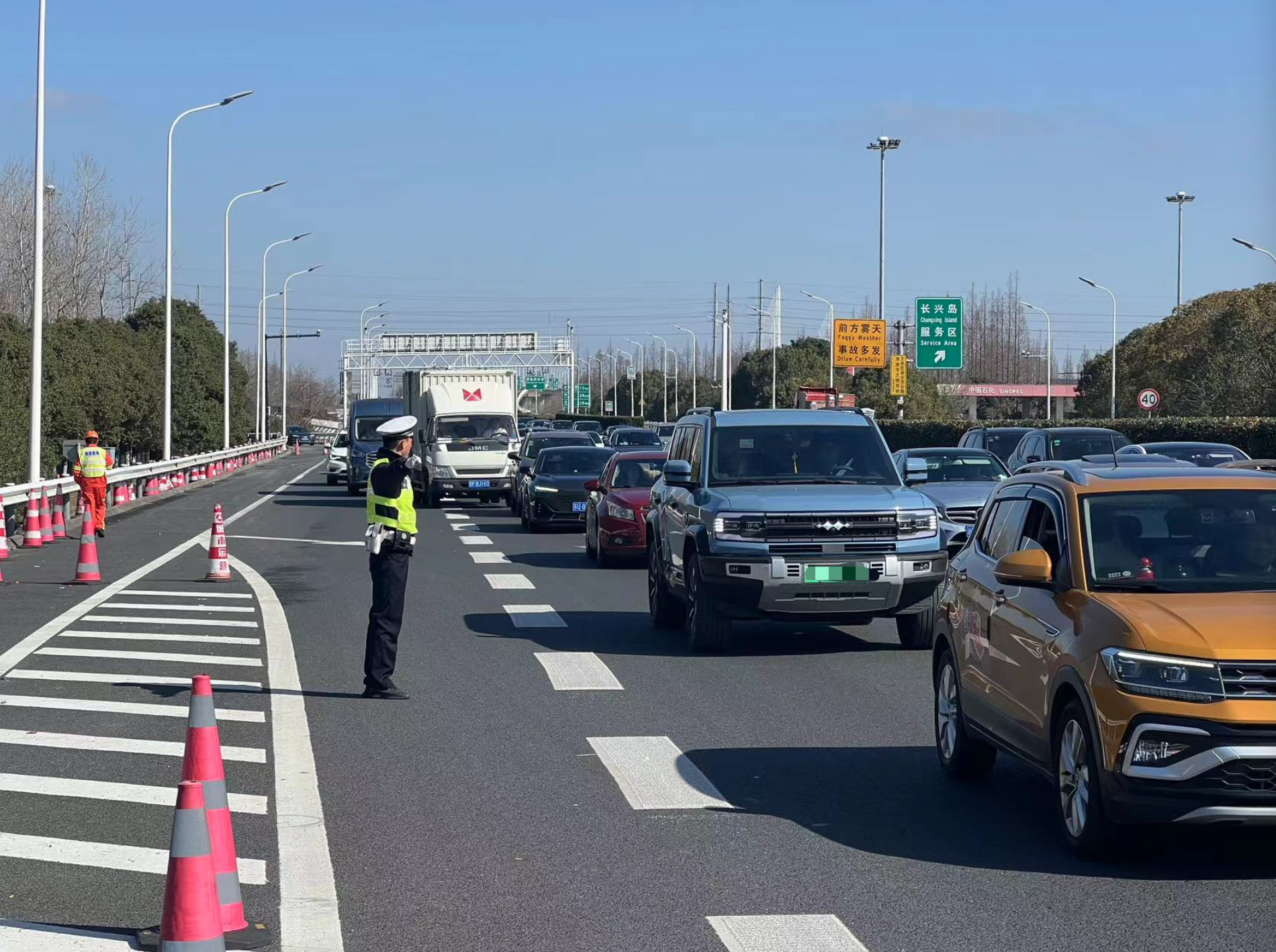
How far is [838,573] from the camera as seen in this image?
13500 mm

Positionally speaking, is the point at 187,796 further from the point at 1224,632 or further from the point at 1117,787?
the point at 1224,632

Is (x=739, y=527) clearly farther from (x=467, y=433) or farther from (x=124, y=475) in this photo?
(x=124, y=475)

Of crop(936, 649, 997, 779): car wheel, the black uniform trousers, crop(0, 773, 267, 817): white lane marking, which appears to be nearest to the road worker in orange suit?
the black uniform trousers

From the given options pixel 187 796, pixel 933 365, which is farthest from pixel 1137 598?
pixel 933 365

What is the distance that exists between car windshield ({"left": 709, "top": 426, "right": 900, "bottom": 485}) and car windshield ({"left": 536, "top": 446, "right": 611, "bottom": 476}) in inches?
635

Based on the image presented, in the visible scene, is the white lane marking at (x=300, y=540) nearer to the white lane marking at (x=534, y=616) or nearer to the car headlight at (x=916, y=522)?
the white lane marking at (x=534, y=616)

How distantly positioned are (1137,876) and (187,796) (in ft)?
12.0

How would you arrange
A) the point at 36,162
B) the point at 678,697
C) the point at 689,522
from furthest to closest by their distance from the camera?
the point at 36,162, the point at 689,522, the point at 678,697

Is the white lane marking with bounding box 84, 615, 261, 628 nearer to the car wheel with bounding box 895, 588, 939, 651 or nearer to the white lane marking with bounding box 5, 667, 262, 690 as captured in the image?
the white lane marking with bounding box 5, 667, 262, 690

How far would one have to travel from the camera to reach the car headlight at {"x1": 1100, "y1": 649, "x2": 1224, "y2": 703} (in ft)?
21.2

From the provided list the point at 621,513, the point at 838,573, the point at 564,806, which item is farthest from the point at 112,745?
the point at 621,513

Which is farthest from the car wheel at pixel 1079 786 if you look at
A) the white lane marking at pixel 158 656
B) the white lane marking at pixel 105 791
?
the white lane marking at pixel 158 656

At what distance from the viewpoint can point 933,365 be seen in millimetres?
62375

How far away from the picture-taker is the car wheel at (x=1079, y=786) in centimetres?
678
